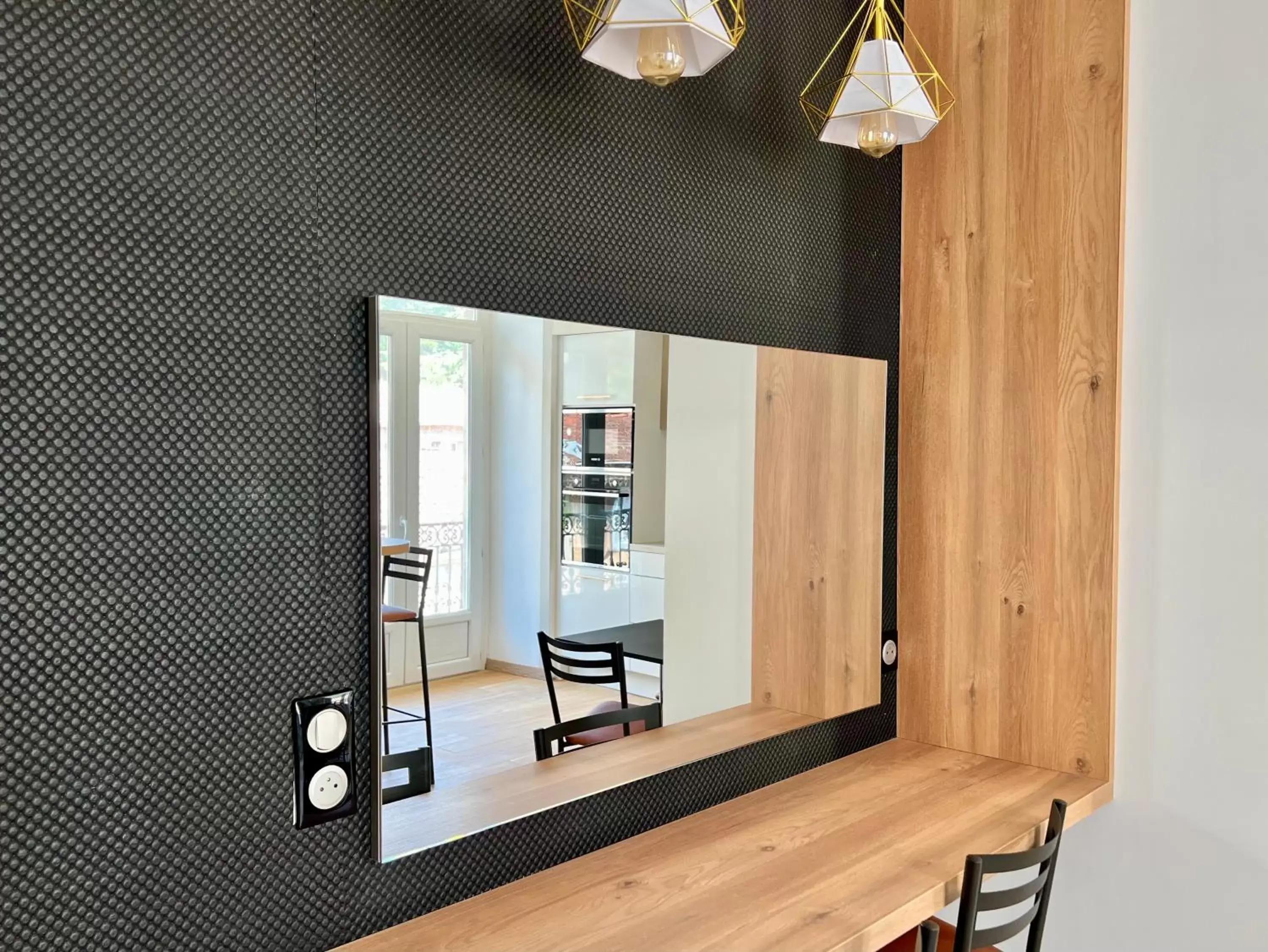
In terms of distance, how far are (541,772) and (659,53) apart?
1211 millimetres

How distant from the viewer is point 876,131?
6.27 ft

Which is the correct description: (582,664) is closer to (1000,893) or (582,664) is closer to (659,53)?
(1000,893)

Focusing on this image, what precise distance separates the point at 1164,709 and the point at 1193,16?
1583mm

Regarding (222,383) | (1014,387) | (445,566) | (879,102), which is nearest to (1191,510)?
(1014,387)

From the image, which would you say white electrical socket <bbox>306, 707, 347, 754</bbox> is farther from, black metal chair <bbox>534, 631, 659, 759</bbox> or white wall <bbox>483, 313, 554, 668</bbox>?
black metal chair <bbox>534, 631, 659, 759</bbox>

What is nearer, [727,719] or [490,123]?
[490,123]

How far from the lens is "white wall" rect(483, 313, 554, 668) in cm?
156

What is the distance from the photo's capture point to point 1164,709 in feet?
6.93

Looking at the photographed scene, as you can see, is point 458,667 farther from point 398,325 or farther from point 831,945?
point 831,945

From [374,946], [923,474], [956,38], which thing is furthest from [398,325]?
[956,38]

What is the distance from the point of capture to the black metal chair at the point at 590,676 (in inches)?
65.3

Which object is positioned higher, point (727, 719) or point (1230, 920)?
point (727, 719)

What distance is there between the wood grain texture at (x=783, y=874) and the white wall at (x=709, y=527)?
0.89 feet

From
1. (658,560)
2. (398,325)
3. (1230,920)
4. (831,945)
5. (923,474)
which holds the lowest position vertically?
(1230,920)
